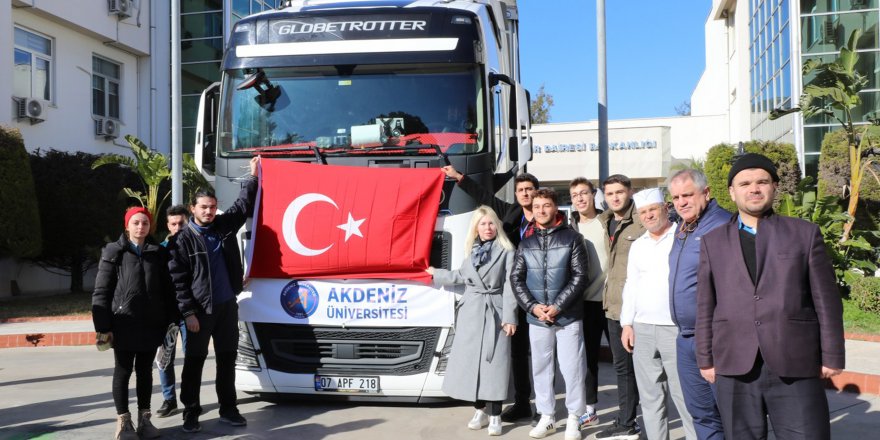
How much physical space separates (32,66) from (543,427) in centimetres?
1755

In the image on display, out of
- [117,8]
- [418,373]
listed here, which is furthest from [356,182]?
[117,8]

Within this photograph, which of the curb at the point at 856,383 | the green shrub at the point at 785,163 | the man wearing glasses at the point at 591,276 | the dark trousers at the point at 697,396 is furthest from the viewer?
the green shrub at the point at 785,163

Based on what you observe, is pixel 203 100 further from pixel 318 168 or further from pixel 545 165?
pixel 545 165

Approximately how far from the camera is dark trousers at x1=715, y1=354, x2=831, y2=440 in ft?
11.8

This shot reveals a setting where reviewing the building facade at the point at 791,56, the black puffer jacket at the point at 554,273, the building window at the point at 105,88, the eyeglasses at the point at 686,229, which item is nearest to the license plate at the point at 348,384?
the black puffer jacket at the point at 554,273

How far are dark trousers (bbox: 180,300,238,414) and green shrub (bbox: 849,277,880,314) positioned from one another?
9624 mm

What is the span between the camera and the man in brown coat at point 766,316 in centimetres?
353

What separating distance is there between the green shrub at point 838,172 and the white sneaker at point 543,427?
9.83 m

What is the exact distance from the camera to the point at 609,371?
878 cm

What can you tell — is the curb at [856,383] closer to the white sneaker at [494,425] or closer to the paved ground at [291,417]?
the paved ground at [291,417]

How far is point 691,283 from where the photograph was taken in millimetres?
4414

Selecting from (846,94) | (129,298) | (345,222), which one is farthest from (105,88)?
(846,94)

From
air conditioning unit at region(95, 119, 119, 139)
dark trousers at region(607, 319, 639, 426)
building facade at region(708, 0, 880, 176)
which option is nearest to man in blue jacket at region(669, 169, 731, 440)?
dark trousers at region(607, 319, 639, 426)

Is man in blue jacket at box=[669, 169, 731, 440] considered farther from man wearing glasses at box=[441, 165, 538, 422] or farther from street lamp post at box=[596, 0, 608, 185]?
street lamp post at box=[596, 0, 608, 185]
